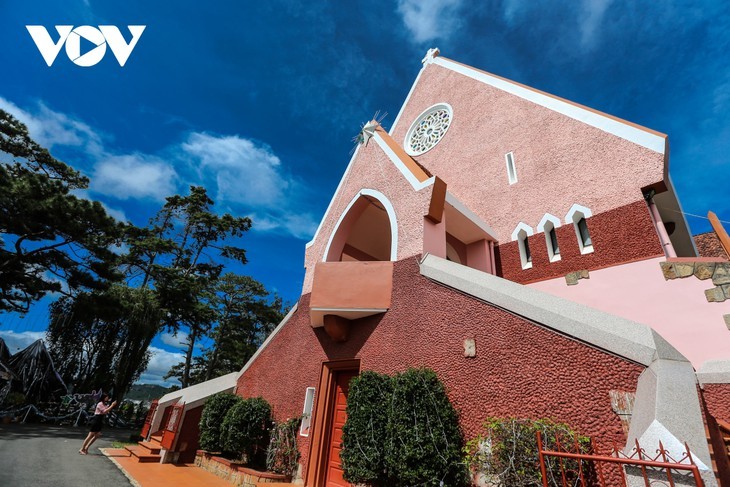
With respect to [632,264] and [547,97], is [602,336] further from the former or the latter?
[547,97]

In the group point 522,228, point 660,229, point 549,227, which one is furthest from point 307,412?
point 660,229

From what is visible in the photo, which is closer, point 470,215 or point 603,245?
point 603,245

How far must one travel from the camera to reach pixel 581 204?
823 cm

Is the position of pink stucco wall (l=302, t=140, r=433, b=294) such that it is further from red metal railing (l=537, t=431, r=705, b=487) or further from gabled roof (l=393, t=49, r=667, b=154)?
gabled roof (l=393, t=49, r=667, b=154)

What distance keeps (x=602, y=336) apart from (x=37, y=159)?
79.8ft

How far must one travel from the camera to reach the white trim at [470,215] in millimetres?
8631

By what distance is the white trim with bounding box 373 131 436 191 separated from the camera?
7.46m

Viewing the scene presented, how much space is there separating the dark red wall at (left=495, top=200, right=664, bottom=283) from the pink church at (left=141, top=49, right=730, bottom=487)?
0.03m

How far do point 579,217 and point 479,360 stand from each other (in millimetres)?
5301

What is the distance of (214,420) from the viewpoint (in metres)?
8.58

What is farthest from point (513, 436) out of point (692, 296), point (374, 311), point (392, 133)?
point (392, 133)

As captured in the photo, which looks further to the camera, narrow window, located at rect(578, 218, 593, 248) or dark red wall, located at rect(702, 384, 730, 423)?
narrow window, located at rect(578, 218, 593, 248)

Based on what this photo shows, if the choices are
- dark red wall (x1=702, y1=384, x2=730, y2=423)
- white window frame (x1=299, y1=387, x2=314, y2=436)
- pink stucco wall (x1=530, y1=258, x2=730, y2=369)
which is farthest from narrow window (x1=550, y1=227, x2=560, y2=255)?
white window frame (x1=299, y1=387, x2=314, y2=436)

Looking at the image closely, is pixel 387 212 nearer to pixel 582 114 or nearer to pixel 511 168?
pixel 511 168
